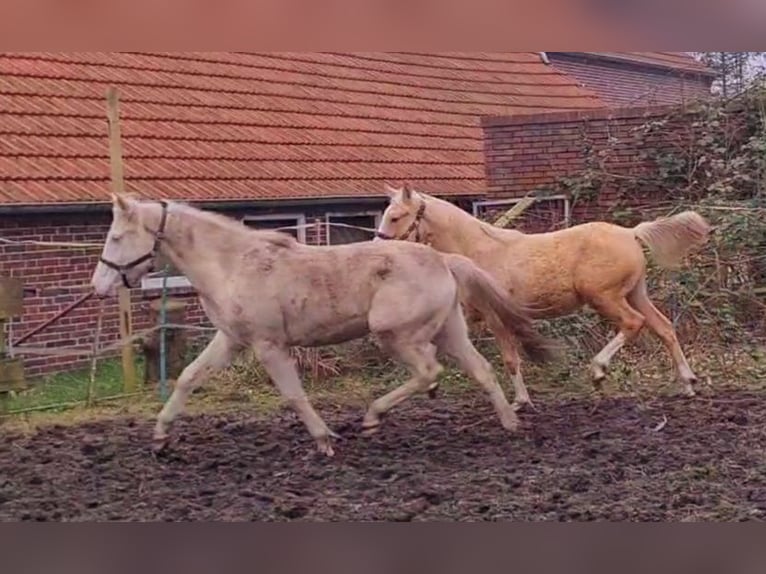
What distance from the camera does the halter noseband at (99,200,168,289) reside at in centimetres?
448

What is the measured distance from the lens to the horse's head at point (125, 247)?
4484 millimetres

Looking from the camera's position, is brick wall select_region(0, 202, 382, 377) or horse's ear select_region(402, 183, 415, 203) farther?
horse's ear select_region(402, 183, 415, 203)

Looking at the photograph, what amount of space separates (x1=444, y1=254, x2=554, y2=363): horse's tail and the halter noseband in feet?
3.18

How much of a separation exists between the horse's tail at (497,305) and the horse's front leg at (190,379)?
824 millimetres

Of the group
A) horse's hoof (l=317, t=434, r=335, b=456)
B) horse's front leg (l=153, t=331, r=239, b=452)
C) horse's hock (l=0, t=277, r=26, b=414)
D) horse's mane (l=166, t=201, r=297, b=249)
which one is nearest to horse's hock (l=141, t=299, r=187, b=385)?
horse's front leg (l=153, t=331, r=239, b=452)

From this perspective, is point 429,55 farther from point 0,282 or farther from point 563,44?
point 0,282

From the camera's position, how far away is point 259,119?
4984mm

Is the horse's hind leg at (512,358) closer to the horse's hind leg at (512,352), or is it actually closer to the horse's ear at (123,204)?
the horse's hind leg at (512,352)

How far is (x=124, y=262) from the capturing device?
4.49 meters

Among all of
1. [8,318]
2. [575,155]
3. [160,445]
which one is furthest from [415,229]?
[8,318]

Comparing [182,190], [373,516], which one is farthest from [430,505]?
[182,190]

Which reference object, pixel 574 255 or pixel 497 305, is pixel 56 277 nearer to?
pixel 497 305

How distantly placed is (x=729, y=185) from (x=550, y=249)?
0.69 m

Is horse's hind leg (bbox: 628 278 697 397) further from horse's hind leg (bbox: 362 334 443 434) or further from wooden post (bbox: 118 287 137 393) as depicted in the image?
wooden post (bbox: 118 287 137 393)
